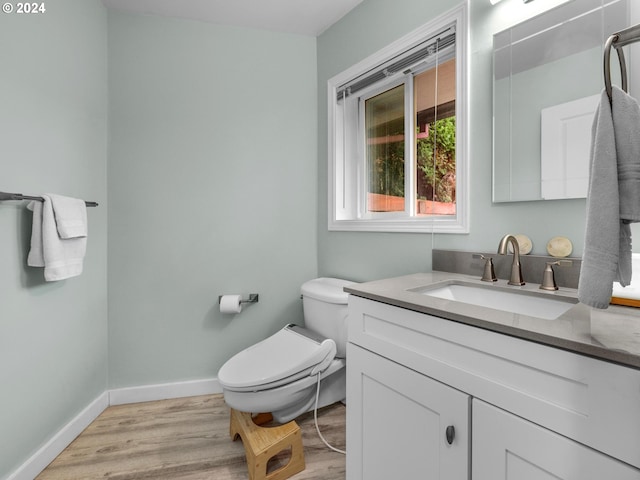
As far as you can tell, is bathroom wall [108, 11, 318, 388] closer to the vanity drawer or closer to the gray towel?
the vanity drawer

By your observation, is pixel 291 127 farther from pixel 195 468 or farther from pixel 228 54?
pixel 195 468

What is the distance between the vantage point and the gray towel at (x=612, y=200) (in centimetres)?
59

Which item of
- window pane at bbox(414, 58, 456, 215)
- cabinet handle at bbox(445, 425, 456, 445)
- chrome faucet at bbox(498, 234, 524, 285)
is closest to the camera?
cabinet handle at bbox(445, 425, 456, 445)

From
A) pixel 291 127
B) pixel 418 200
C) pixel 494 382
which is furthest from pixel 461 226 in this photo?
pixel 291 127

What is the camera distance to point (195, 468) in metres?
1.46

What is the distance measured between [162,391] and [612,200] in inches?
91.9

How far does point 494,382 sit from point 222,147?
1930 mm

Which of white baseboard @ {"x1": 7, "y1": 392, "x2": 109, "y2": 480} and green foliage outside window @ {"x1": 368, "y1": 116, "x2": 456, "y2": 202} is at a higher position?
green foliage outside window @ {"x1": 368, "y1": 116, "x2": 456, "y2": 202}

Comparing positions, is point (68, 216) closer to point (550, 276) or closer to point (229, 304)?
point (229, 304)

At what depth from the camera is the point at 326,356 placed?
63.9 inches

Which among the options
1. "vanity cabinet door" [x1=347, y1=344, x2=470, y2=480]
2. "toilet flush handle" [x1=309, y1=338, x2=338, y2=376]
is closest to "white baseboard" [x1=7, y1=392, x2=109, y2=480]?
"toilet flush handle" [x1=309, y1=338, x2=338, y2=376]

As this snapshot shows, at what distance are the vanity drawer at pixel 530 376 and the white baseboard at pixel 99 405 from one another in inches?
60.7

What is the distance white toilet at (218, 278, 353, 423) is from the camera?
144cm

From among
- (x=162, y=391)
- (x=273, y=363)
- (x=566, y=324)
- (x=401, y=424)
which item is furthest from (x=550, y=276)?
(x=162, y=391)
